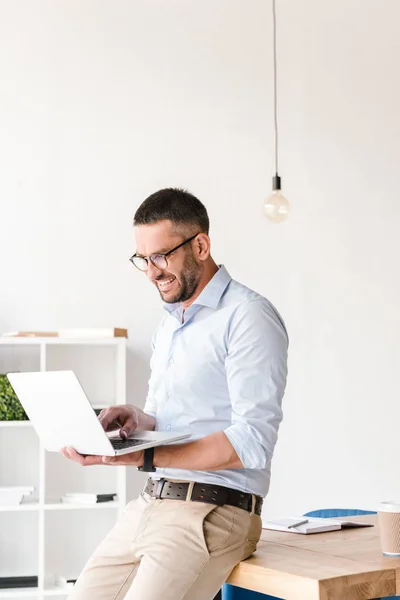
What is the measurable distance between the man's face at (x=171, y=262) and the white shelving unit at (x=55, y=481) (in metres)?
2.13

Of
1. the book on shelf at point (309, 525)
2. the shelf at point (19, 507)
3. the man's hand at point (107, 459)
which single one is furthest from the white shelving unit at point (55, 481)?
the man's hand at point (107, 459)

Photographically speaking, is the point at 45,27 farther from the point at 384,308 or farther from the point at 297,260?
the point at 384,308

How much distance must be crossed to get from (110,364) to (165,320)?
222cm

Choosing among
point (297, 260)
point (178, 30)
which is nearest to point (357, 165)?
point (297, 260)

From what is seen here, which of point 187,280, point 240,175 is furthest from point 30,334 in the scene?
point 187,280

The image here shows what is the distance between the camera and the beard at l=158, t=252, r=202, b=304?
8.01 ft

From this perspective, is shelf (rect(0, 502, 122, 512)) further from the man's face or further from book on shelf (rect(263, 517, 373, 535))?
the man's face

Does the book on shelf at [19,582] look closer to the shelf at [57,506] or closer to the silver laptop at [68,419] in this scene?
the shelf at [57,506]

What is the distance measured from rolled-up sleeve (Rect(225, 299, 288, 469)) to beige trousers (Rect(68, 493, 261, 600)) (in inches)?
6.9

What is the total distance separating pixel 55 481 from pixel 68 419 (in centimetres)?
275

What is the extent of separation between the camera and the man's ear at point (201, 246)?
96.8 inches

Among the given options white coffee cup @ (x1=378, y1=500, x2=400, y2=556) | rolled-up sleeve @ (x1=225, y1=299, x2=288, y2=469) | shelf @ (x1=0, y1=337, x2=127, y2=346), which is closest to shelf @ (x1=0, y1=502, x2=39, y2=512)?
shelf @ (x1=0, y1=337, x2=127, y2=346)

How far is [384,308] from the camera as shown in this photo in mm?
5227

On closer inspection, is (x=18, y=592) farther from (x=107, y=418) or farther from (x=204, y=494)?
(x=204, y=494)
